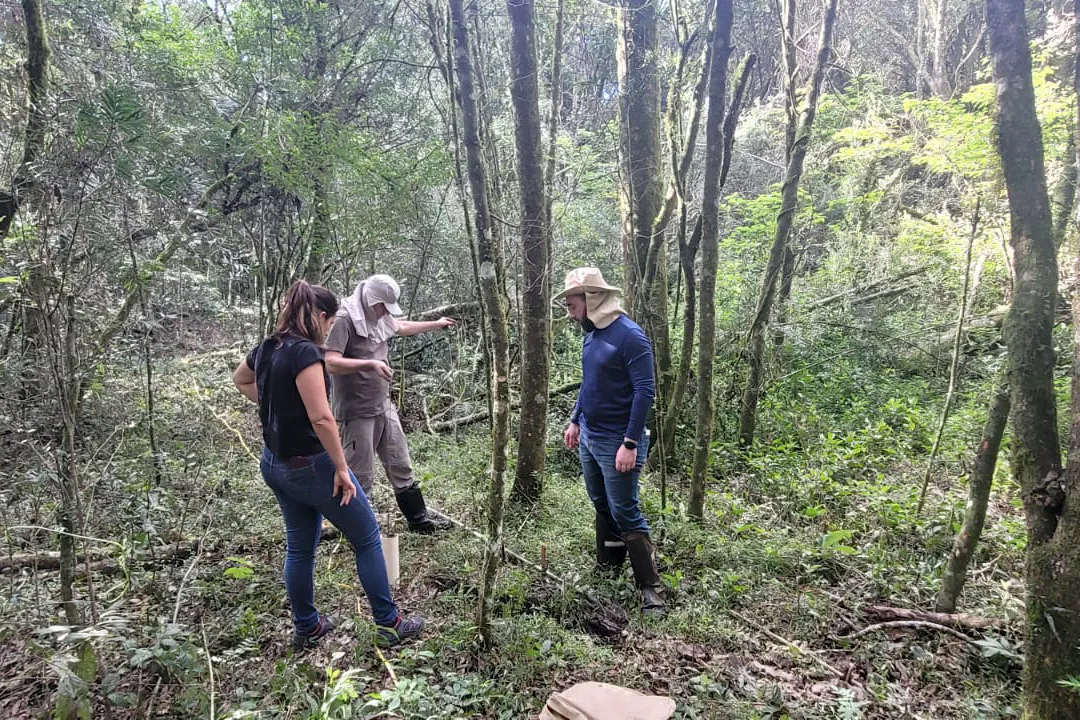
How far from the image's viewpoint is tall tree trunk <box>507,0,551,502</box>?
14.3ft

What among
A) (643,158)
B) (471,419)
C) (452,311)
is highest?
(643,158)

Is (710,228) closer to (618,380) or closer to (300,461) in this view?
(618,380)

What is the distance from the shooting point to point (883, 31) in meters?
16.7

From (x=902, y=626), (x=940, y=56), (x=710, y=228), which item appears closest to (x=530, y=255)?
(x=710, y=228)

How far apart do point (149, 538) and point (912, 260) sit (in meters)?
11.6

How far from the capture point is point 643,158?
609cm

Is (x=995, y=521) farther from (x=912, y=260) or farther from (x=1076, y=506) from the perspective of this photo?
(x=912, y=260)

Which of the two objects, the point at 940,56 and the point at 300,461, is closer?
the point at 300,461

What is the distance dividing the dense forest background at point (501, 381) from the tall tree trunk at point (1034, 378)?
0.05 feet

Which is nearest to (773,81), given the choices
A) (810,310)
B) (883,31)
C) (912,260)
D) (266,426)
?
(883,31)

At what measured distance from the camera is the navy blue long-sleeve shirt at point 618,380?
3.33 m

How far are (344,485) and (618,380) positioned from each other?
173 centimetres

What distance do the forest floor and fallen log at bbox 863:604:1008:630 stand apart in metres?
0.04

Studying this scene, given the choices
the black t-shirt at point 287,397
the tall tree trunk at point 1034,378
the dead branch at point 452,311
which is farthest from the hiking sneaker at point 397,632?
the dead branch at point 452,311
